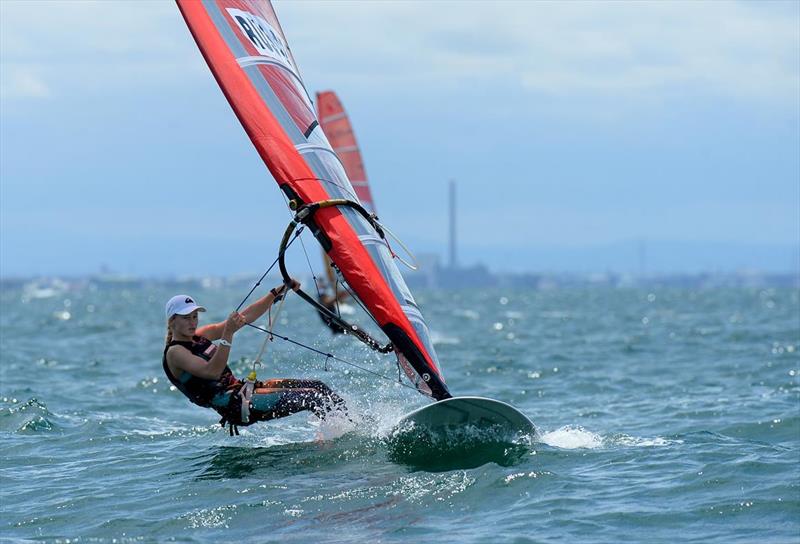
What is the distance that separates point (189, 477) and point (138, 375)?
27.8 feet

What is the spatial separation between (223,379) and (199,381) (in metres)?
0.24

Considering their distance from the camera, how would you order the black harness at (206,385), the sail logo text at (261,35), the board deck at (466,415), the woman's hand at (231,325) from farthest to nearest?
the sail logo text at (261,35) < the black harness at (206,385) < the board deck at (466,415) < the woman's hand at (231,325)

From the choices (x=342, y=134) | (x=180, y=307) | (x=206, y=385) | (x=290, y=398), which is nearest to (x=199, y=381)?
(x=206, y=385)

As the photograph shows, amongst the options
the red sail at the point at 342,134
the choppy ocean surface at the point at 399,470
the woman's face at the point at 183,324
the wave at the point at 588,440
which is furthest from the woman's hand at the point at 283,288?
the red sail at the point at 342,134

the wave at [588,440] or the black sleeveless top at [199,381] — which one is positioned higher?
the black sleeveless top at [199,381]

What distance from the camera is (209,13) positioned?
356 inches

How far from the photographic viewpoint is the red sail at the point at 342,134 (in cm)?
2619

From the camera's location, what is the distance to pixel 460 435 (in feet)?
28.7

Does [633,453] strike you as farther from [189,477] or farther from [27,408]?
[27,408]

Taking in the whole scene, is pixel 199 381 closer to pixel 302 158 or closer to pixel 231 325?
pixel 231 325

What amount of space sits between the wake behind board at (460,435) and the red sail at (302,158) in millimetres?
226

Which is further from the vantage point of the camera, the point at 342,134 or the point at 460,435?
the point at 342,134

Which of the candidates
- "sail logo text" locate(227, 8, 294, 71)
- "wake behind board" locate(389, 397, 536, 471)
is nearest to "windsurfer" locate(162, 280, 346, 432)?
"wake behind board" locate(389, 397, 536, 471)

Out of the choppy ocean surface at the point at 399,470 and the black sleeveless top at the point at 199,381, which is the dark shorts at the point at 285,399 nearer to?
the black sleeveless top at the point at 199,381
